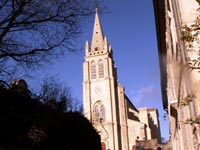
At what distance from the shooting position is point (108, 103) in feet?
230

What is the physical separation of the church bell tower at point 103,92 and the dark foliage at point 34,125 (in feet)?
182

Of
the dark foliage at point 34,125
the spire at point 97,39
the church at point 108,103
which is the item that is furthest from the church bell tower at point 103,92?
the dark foliage at point 34,125

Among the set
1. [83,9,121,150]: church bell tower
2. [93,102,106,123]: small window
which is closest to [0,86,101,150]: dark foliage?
[83,9,121,150]: church bell tower

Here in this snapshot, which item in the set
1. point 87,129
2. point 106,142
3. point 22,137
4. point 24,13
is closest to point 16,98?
point 22,137

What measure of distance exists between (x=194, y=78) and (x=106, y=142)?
6098cm

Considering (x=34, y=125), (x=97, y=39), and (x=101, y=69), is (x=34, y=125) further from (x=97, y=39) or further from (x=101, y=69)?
(x=97, y=39)

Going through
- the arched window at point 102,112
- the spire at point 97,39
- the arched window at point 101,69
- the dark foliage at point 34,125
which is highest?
the spire at point 97,39

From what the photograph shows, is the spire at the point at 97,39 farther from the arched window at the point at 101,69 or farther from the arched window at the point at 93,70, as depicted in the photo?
the arched window at the point at 93,70

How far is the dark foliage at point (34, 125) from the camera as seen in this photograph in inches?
314

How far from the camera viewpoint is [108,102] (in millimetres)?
70188

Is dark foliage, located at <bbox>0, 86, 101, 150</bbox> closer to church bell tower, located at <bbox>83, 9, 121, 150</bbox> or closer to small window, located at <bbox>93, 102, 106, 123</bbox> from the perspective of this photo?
church bell tower, located at <bbox>83, 9, 121, 150</bbox>

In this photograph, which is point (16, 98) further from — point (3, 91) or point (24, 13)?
point (24, 13)

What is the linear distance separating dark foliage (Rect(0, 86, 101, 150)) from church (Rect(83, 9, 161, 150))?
54.9m

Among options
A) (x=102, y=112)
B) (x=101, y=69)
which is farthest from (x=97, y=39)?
(x=102, y=112)
